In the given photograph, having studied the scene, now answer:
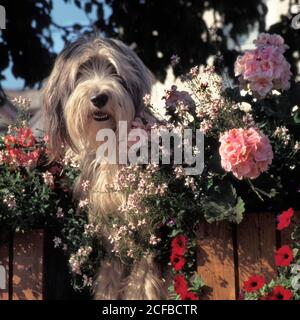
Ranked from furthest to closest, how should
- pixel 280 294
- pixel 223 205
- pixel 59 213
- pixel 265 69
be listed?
pixel 59 213
pixel 265 69
pixel 223 205
pixel 280 294

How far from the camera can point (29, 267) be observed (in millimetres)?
2900

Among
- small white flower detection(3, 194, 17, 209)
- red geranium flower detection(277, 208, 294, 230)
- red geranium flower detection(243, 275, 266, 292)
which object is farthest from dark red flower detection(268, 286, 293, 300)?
small white flower detection(3, 194, 17, 209)

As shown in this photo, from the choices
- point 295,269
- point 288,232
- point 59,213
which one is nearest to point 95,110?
point 59,213

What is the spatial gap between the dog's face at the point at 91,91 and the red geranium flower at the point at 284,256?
926mm

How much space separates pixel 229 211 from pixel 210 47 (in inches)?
150

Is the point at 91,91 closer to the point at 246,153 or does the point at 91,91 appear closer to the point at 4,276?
→ the point at 246,153

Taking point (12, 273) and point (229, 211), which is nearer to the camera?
point (229, 211)

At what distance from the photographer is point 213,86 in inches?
112

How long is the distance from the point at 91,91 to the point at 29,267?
2.72 feet

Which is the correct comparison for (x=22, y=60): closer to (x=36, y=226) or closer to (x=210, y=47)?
(x=210, y=47)

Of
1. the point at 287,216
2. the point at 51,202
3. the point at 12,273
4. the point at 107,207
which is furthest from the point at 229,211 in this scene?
the point at 12,273

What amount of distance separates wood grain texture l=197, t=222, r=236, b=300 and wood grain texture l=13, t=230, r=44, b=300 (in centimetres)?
73

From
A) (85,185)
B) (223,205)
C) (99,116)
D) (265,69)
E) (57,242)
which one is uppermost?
(265,69)

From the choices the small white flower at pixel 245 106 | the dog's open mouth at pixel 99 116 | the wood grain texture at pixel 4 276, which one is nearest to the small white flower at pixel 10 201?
the wood grain texture at pixel 4 276
